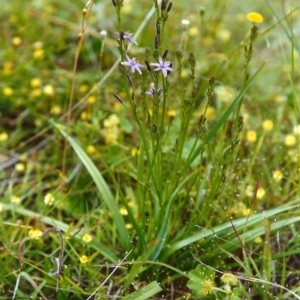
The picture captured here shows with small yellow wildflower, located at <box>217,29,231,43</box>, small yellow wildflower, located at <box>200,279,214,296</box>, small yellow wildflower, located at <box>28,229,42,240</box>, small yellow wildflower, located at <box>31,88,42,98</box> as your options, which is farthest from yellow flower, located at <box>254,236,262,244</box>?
small yellow wildflower, located at <box>217,29,231,43</box>

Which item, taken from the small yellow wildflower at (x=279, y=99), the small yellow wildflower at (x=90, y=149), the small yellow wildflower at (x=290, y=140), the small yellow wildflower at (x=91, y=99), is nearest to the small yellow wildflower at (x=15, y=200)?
the small yellow wildflower at (x=90, y=149)

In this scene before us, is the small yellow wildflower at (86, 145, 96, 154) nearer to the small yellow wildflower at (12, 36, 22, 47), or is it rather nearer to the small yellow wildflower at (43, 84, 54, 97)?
the small yellow wildflower at (43, 84, 54, 97)

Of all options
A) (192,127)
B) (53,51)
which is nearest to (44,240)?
(192,127)

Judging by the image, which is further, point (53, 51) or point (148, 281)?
point (53, 51)

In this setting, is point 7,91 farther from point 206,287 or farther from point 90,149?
point 206,287

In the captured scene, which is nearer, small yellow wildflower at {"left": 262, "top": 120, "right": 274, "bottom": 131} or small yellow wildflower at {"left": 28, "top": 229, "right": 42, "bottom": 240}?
small yellow wildflower at {"left": 28, "top": 229, "right": 42, "bottom": 240}

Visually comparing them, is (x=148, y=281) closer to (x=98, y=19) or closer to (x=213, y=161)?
(x=213, y=161)
